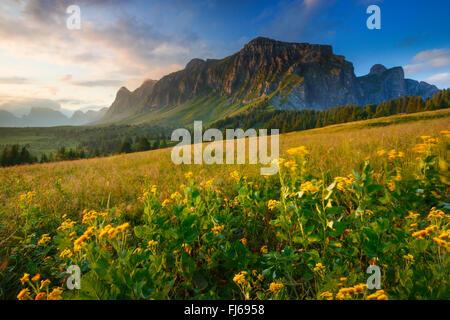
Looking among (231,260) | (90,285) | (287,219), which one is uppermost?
(287,219)

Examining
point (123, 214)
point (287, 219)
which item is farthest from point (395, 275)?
point (123, 214)

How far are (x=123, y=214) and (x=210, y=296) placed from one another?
2.64 m

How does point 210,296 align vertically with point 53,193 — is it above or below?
below

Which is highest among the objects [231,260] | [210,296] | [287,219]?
[287,219]

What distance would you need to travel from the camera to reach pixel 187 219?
217cm

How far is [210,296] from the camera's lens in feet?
6.42

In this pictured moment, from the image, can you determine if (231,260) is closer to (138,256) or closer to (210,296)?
(210,296)

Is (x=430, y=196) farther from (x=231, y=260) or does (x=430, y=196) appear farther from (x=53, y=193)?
(x=53, y=193)
